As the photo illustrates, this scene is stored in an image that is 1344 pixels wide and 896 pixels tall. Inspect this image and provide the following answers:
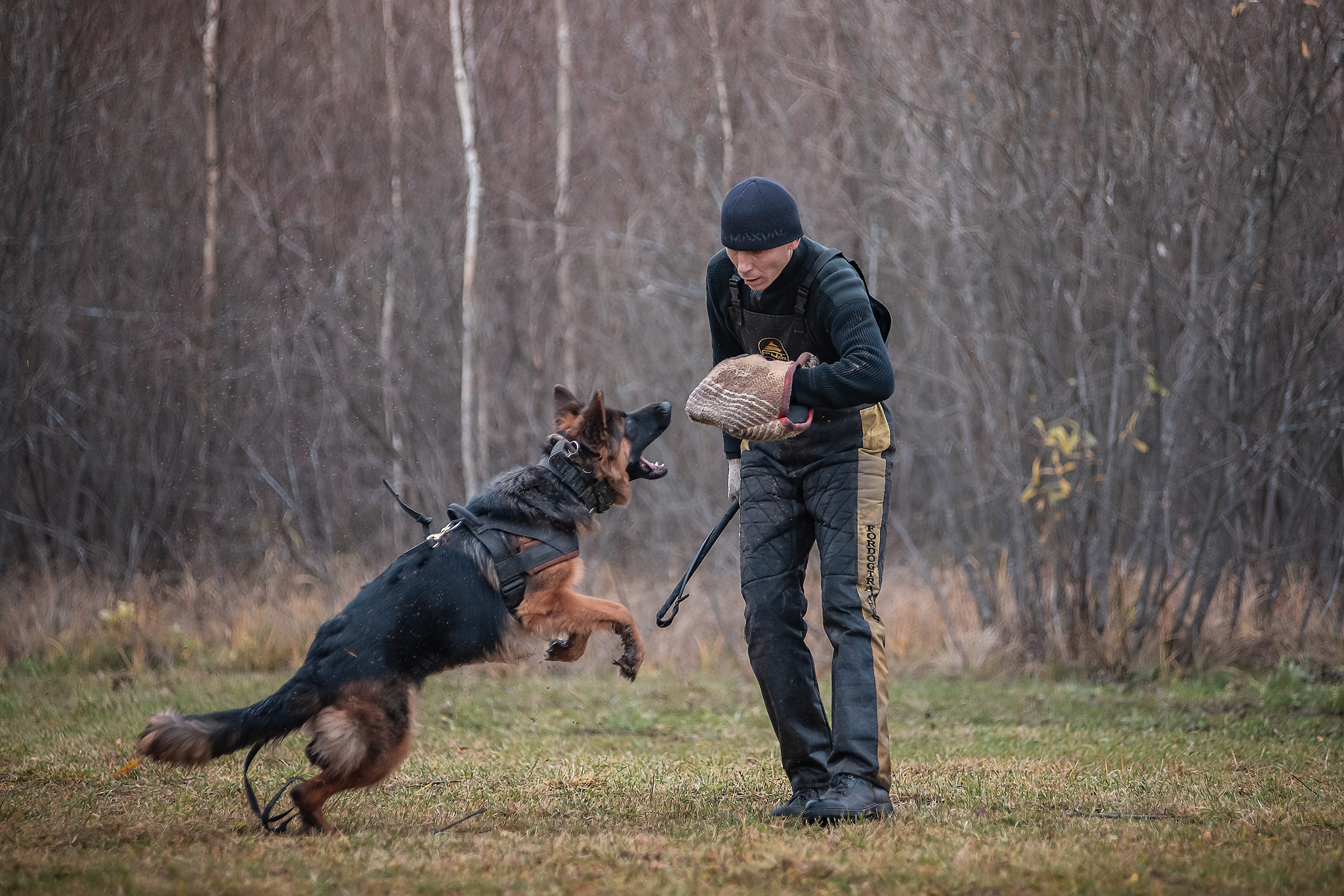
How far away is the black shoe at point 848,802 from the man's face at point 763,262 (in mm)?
1848

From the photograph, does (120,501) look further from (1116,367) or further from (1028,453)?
(1116,367)

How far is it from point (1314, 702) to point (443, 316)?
8.77 meters

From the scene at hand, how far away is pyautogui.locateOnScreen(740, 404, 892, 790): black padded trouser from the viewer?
3.85 meters

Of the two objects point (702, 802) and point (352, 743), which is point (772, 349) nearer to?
point (702, 802)

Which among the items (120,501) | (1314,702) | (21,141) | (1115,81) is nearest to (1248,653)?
(1314,702)

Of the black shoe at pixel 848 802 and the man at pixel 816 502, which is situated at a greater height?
the man at pixel 816 502

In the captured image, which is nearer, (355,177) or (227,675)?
(227,675)

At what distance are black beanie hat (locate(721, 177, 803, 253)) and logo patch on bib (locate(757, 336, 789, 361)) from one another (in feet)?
1.37

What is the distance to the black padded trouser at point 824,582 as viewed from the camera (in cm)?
385

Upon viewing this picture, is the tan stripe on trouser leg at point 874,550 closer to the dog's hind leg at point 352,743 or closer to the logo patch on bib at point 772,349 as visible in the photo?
the logo patch on bib at point 772,349

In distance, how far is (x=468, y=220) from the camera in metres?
11.3

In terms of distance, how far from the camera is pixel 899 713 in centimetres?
727

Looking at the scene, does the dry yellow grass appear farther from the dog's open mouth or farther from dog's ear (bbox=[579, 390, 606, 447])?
dog's ear (bbox=[579, 390, 606, 447])

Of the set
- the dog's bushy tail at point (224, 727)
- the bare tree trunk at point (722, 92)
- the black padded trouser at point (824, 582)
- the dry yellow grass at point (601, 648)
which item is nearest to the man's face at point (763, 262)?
the black padded trouser at point (824, 582)
